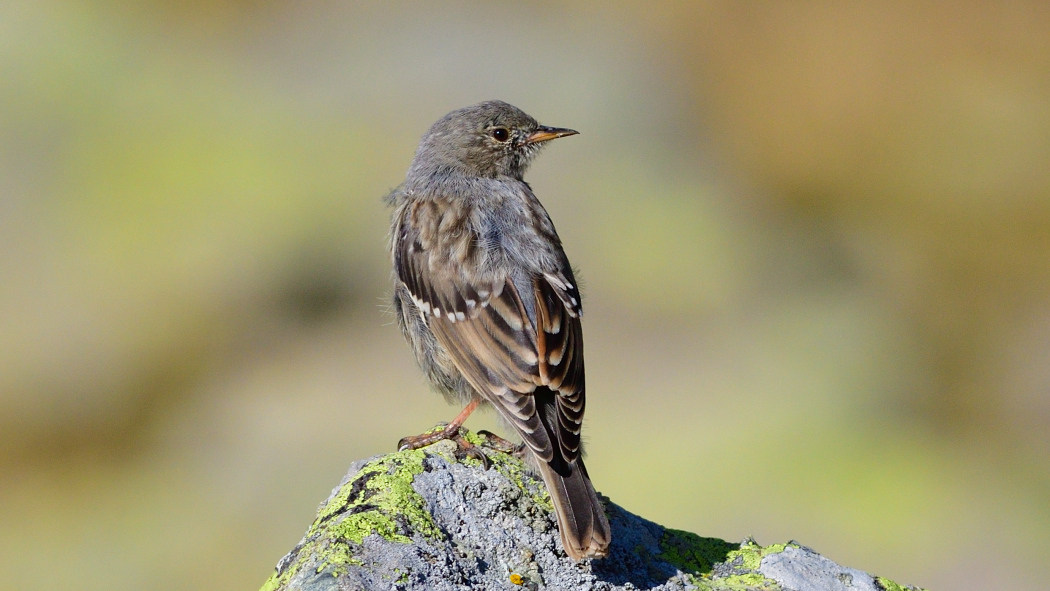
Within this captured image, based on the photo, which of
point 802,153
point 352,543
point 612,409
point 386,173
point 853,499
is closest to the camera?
point 352,543

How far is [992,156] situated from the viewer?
14227 millimetres

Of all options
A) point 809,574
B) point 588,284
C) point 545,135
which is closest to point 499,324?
point 809,574

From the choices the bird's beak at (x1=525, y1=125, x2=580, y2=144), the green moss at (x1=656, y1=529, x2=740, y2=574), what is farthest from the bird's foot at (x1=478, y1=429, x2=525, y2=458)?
the bird's beak at (x1=525, y1=125, x2=580, y2=144)

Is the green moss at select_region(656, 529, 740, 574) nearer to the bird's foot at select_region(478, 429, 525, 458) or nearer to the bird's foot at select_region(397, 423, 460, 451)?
the bird's foot at select_region(478, 429, 525, 458)

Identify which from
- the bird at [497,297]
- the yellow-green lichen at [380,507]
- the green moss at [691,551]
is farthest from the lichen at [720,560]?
the yellow-green lichen at [380,507]

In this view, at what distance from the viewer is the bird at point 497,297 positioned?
166 inches

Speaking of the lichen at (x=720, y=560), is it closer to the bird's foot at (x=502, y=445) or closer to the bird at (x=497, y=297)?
the bird at (x=497, y=297)

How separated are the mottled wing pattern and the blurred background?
4.73 meters

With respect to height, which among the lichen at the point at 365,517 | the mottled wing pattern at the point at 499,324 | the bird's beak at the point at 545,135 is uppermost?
the bird's beak at the point at 545,135

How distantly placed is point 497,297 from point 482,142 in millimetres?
1579

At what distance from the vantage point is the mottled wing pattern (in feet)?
14.5

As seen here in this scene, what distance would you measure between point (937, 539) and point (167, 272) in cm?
872

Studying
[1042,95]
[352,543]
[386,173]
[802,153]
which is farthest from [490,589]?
[1042,95]

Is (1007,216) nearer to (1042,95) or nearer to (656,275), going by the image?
(1042,95)
